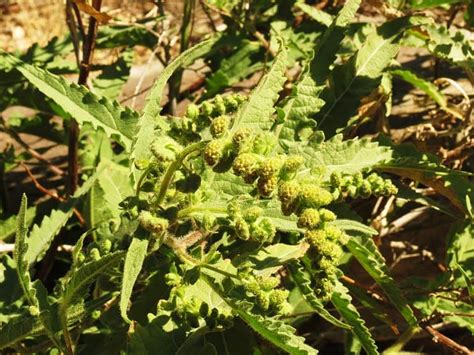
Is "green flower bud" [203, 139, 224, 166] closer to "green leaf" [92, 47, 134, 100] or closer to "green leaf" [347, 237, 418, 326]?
"green leaf" [347, 237, 418, 326]

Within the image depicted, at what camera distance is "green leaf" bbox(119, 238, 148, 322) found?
1.29 metres

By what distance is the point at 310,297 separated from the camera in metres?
1.54

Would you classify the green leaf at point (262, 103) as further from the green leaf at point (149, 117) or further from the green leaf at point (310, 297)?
the green leaf at point (310, 297)

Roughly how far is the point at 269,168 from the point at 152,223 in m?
0.26

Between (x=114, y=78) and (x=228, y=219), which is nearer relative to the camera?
(x=228, y=219)

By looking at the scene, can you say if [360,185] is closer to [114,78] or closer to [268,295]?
[268,295]

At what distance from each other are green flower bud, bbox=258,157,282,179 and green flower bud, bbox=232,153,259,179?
0.01 metres

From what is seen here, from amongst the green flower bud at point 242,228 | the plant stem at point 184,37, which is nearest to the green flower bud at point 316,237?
the green flower bud at point 242,228

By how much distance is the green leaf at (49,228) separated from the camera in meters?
1.87

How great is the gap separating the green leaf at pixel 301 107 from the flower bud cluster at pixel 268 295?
484mm

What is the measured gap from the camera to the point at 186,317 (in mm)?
1498

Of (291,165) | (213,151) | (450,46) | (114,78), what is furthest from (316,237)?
(114,78)

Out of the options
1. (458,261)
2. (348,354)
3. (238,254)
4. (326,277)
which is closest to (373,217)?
(458,261)

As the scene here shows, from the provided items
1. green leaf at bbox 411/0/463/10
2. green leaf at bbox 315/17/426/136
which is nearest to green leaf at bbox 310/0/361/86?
green leaf at bbox 315/17/426/136
